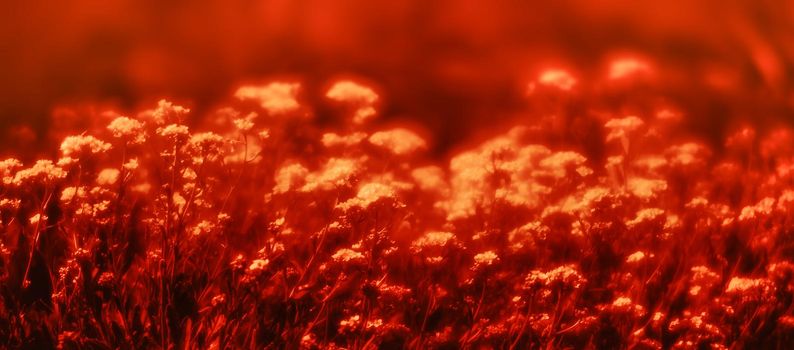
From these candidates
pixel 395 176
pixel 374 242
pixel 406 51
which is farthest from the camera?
pixel 406 51

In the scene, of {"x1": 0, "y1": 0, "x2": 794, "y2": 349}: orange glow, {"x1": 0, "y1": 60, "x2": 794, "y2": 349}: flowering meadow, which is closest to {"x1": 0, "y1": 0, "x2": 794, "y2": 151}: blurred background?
{"x1": 0, "y1": 0, "x2": 794, "y2": 349}: orange glow

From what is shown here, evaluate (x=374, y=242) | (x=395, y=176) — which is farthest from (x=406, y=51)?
(x=374, y=242)

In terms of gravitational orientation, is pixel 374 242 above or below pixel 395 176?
below

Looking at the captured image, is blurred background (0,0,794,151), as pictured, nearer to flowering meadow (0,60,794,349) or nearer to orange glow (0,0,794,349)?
orange glow (0,0,794,349)

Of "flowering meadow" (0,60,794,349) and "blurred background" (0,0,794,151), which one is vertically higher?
"blurred background" (0,0,794,151)

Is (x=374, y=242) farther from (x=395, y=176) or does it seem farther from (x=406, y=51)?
(x=406, y=51)

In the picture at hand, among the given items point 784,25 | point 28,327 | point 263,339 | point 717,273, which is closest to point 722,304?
point 717,273

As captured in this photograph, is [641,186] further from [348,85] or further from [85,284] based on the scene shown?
[85,284]
